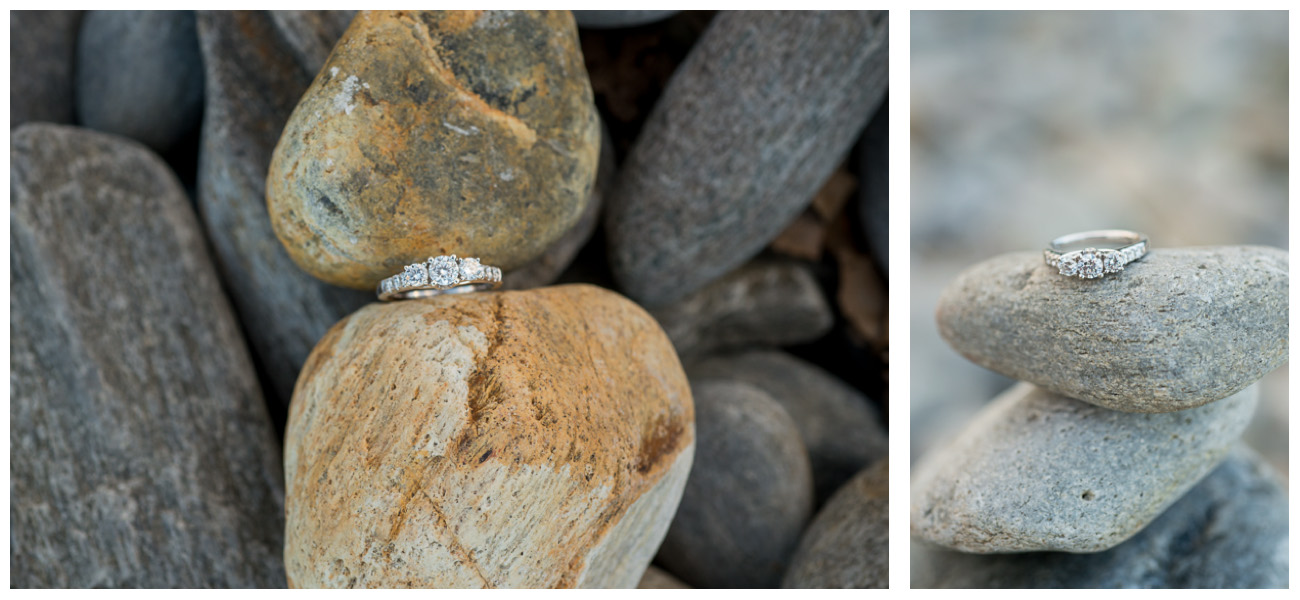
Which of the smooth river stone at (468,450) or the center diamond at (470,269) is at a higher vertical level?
the center diamond at (470,269)

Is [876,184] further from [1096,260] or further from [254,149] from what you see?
[254,149]

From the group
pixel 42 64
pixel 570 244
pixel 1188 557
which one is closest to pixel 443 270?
pixel 570 244

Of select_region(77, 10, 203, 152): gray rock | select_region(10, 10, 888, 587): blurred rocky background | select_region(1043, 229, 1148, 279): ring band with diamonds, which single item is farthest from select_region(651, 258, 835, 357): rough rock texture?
select_region(77, 10, 203, 152): gray rock

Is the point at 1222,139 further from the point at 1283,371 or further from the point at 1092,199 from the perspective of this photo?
the point at 1283,371

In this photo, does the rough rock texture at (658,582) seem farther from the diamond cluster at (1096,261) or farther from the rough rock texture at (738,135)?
the diamond cluster at (1096,261)

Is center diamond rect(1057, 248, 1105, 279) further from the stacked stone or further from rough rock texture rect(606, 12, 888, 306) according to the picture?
rough rock texture rect(606, 12, 888, 306)

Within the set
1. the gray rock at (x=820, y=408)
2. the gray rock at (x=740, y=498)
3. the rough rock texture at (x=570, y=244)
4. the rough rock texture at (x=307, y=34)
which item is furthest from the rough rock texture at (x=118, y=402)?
the gray rock at (x=820, y=408)
